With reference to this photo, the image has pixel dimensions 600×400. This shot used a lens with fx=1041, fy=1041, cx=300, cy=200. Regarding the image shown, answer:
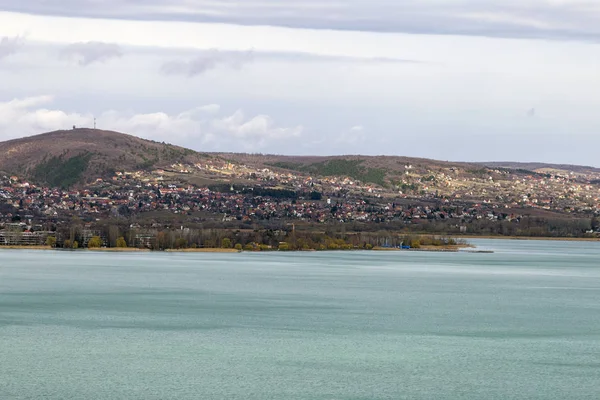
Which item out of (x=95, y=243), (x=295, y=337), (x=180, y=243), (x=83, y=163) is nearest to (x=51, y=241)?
(x=95, y=243)

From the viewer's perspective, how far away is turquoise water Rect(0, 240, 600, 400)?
2350 centimetres

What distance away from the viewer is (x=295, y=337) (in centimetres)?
3003

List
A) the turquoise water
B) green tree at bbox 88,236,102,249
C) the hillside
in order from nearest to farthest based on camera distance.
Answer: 1. the turquoise water
2. green tree at bbox 88,236,102,249
3. the hillside

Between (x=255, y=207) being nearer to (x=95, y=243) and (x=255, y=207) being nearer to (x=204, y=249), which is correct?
(x=204, y=249)

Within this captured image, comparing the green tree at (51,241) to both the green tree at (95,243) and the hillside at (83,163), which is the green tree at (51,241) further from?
the hillside at (83,163)

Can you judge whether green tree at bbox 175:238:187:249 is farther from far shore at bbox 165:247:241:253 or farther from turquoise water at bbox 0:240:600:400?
turquoise water at bbox 0:240:600:400

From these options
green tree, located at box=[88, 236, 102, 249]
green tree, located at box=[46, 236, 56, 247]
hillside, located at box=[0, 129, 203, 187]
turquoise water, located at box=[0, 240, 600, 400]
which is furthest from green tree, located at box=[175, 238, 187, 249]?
hillside, located at box=[0, 129, 203, 187]

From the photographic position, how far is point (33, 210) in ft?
434

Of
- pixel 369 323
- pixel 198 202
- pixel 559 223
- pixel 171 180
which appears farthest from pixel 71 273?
pixel 171 180

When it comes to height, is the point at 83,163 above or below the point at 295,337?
above

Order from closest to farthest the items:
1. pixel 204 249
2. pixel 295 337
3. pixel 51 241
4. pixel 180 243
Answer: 1. pixel 295 337
2. pixel 204 249
3. pixel 180 243
4. pixel 51 241

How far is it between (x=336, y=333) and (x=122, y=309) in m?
9.65

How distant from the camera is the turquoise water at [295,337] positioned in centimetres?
2350

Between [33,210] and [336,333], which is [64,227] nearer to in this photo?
[33,210]
